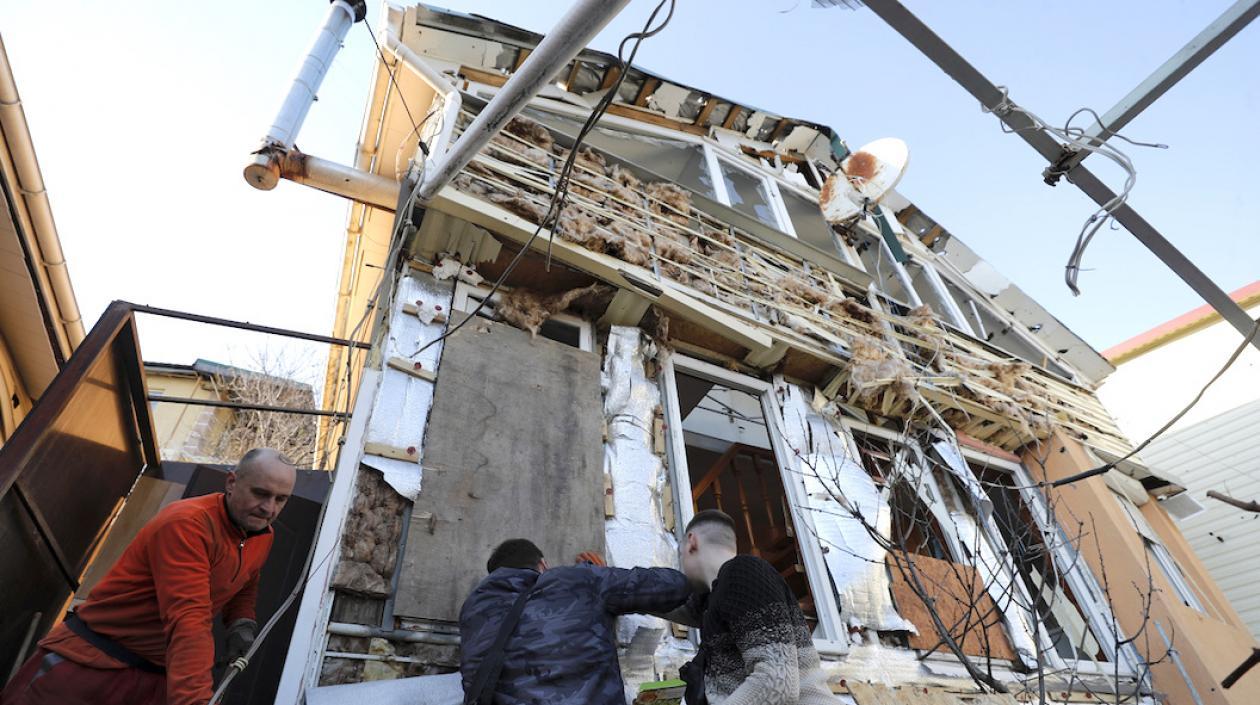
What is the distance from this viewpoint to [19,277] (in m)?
5.83

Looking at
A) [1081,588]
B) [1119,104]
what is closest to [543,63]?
[1119,104]

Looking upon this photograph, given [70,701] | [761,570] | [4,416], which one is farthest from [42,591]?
[4,416]

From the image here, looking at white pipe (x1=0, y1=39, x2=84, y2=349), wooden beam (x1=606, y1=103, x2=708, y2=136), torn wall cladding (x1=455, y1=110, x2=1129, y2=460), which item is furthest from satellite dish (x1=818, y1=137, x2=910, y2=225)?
→ white pipe (x1=0, y1=39, x2=84, y2=349)

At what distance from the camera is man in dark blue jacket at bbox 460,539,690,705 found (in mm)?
2656

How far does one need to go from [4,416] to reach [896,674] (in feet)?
30.0

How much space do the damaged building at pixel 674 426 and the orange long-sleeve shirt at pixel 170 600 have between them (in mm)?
494

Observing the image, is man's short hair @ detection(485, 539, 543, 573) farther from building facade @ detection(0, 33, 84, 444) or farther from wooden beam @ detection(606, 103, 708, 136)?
wooden beam @ detection(606, 103, 708, 136)

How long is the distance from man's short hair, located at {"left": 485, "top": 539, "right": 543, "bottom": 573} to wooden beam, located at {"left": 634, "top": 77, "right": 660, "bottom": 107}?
27.6ft

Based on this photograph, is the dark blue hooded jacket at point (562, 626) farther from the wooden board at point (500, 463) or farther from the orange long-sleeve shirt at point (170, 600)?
the orange long-sleeve shirt at point (170, 600)

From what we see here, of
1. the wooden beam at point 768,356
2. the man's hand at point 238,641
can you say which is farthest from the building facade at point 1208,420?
the man's hand at point 238,641

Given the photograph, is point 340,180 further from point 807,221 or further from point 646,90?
point 807,221

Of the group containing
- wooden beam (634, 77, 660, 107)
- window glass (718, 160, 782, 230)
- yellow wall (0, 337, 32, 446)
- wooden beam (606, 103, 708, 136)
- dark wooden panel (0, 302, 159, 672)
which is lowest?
dark wooden panel (0, 302, 159, 672)

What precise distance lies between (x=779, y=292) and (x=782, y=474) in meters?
2.53

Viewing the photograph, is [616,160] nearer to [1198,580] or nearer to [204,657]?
[204,657]
